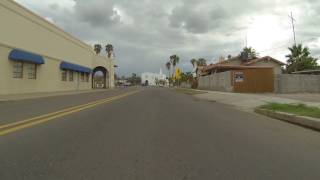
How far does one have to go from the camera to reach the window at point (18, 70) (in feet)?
125

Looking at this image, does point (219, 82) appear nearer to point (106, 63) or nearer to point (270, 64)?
point (270, 64)

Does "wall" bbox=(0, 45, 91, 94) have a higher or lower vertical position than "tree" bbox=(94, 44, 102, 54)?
lower

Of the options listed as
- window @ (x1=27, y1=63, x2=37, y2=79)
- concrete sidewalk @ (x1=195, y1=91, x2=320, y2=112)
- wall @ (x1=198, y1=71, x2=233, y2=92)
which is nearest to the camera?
concrete sidewalk @ (x1=195, y1=91, x2=320, y2=112)

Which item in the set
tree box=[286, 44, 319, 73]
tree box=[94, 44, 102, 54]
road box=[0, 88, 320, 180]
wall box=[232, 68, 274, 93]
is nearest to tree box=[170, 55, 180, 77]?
tree box=[94, 44, 102, 54]

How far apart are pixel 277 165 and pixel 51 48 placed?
1821 inches

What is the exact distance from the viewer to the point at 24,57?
3897cm

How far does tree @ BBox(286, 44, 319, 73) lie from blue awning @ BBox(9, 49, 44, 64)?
48.8 metres

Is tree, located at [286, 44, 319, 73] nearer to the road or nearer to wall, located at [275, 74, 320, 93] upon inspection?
wall, located at [275, 74, 320, 93]

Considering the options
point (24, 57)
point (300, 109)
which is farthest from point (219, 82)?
point (300, 109)

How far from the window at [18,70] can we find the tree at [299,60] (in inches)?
2033

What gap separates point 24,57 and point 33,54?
136 inches

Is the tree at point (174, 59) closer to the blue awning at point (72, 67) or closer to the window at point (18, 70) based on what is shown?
the blue awning at point (72, 67)

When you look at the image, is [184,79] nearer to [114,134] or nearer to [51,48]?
[51,48]

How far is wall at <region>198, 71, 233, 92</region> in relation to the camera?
47.5 m
